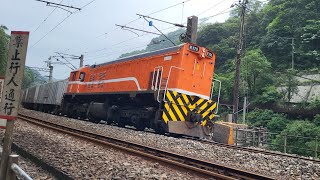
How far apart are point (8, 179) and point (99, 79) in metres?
14.7

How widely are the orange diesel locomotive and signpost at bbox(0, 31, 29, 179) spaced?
7.88 meters

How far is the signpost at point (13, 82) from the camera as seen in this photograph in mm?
4184

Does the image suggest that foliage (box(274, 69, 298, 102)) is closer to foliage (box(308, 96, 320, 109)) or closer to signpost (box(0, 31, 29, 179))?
foliage (box(308, 96, 320, 109))

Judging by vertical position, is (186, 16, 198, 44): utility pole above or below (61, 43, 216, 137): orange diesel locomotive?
above

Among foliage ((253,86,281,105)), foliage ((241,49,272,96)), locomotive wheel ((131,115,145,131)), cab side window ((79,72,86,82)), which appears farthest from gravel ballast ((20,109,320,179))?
foliage ((241,49,272,96))

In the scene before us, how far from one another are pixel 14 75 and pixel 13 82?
0.09 m

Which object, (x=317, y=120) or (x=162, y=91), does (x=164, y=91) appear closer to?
(x=162, y=91)

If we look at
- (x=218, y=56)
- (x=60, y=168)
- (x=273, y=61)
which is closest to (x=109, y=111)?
(x=60, y=168)

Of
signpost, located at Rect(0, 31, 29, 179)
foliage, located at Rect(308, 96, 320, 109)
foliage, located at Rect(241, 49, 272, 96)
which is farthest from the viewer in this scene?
foliage, located at Rect(241, 49, 272, 96)

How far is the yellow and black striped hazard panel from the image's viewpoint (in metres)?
12.0

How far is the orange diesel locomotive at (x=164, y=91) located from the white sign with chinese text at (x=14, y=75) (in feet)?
25.8

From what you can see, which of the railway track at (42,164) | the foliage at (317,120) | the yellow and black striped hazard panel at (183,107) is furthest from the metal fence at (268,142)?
the railway track at (42,164)

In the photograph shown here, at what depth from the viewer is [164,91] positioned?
479 inches

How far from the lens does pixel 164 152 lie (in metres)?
7.92
